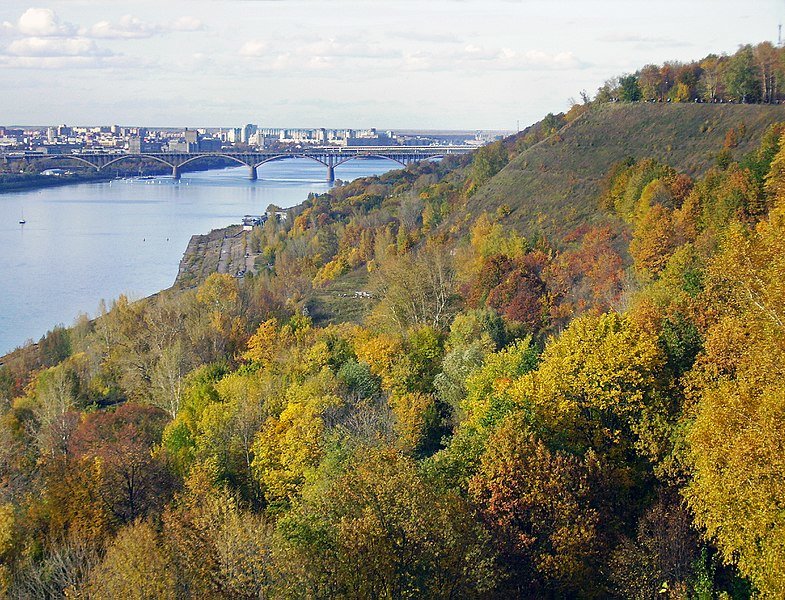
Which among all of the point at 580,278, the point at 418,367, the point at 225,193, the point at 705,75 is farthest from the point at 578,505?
the point at 225,193

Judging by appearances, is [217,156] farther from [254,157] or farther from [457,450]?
[457,450]

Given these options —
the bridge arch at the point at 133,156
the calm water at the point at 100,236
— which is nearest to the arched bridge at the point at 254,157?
the bridge arch at the point at 133,156

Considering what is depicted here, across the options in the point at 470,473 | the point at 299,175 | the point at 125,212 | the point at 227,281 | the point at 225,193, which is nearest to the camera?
the point at 470,473

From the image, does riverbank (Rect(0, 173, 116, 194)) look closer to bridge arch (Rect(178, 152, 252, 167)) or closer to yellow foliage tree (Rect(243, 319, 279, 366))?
bridge arch (Rect(178, 152, 252, 167))

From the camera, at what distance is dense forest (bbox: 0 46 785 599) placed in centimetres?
446

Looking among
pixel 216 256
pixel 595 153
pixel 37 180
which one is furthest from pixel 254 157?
pixel 595 153

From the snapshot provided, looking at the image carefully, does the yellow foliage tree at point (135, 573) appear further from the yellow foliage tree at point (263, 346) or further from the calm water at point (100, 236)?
the calm water at point (100, 236)

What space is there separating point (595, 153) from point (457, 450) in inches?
601

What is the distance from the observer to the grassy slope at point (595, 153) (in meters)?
16.9

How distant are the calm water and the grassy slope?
877cm

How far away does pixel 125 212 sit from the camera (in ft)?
117

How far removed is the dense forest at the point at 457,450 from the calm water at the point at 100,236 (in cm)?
860

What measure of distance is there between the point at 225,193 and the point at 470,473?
134 feet

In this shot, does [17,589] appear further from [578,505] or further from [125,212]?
[125,212]
